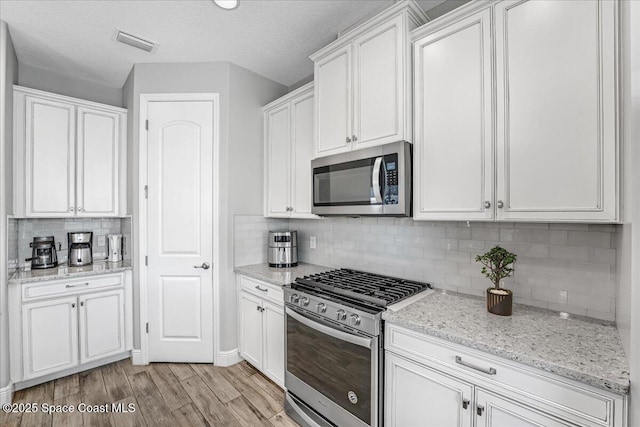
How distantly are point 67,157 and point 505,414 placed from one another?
3.72m

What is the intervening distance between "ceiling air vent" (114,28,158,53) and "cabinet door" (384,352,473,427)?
293 cm

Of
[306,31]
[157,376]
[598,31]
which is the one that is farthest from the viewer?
[157,376]

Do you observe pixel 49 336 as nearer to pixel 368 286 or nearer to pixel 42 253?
pixel 42 253

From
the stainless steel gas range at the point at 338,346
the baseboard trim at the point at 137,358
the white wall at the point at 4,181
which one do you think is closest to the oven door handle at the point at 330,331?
the stainless steel gas range at the point at 338,346

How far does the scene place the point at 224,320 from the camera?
275cm

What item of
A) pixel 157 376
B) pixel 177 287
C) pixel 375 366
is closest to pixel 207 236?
pixel 177 287

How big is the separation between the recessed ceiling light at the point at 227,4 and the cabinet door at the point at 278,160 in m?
0.87

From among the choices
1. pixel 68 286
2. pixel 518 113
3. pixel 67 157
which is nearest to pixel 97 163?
pixel 67 157

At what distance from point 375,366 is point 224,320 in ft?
5.58

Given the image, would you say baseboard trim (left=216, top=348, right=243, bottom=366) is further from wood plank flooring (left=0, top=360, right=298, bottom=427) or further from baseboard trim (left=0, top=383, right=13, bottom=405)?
baseboard trim (left=0, top=383, right=13, bottom=405)

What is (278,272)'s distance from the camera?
8.43 feet

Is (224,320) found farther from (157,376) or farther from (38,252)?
(38,252)

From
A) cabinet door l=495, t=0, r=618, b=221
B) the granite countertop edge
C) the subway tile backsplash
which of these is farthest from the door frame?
cabinet door l=495, t=0, r=618, b=221

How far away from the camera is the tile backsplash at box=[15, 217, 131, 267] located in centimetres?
276
